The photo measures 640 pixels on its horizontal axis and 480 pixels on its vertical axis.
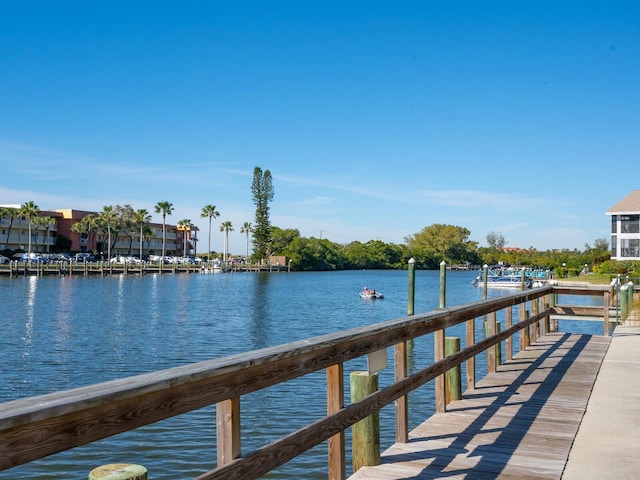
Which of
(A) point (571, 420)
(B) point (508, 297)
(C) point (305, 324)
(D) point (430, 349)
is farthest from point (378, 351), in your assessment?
(C) point (305, 324)

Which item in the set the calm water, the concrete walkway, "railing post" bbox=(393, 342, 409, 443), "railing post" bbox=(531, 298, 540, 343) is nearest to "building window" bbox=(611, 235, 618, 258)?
the calm water

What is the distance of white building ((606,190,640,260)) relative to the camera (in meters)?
70.0

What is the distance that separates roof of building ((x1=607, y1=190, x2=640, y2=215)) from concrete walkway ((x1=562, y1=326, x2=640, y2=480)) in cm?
6547

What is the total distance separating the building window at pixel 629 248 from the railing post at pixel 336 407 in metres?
72.1

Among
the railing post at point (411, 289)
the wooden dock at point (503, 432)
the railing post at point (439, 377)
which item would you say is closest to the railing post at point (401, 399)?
the wooden dock at point (503, 432)

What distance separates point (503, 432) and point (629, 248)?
232 ft

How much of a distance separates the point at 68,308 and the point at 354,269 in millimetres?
147574

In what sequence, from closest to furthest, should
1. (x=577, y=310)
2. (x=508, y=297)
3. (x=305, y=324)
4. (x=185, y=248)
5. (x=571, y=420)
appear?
(x=571, y=420) < (x=508, y=297) < (x=577, y=310) < (x=305, y=324) < (x=185, y=248)

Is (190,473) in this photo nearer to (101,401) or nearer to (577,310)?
(101,401)

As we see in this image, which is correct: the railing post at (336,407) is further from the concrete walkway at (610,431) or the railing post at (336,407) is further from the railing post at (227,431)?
the concrete walkway at (610,431)

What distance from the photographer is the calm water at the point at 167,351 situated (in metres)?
12.1

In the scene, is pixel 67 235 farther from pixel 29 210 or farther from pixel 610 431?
pixel 610 431

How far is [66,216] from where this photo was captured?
119 m

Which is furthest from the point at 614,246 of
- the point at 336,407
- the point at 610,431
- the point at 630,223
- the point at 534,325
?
the point at 336,407
